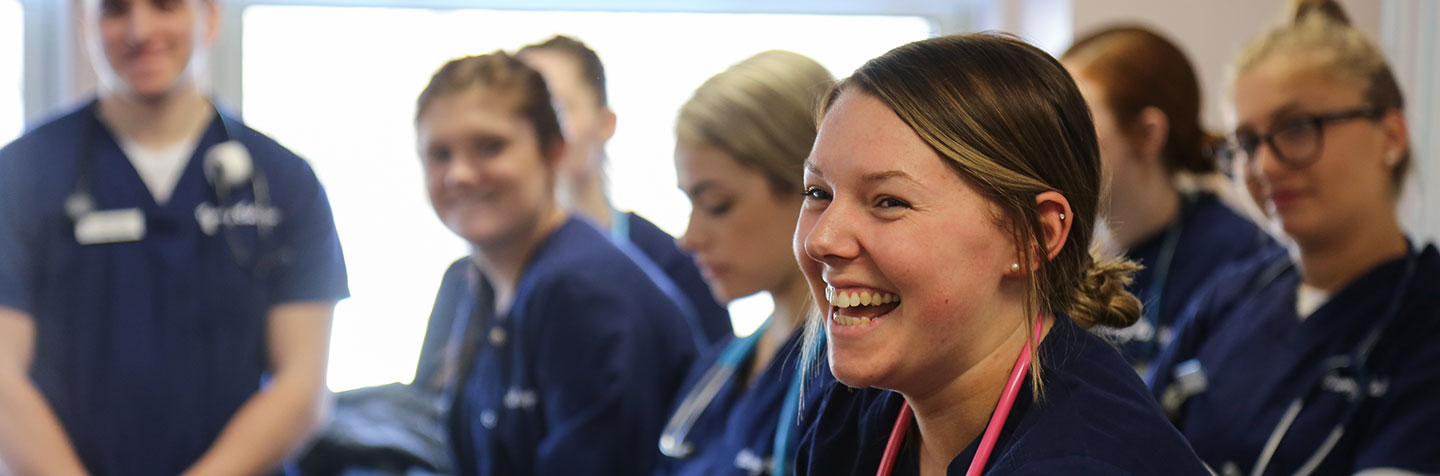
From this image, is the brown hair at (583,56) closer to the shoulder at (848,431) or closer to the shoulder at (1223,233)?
the shoulder at (1223,233)

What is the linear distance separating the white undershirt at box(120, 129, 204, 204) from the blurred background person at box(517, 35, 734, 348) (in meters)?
0.92

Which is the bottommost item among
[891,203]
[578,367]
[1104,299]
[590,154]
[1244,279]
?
[578,367]

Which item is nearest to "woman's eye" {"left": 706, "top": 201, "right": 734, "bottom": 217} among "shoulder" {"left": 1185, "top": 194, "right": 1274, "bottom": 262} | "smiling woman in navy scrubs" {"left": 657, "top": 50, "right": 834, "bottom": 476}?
"smiling woman in navy scrubs" {"left": 657, "top": 50, "right": 834, "bottom": 476}

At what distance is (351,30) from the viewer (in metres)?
3.73

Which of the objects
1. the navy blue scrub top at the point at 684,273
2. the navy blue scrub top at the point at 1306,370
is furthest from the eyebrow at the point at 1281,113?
the navy blue scrub top at the point at 684,273

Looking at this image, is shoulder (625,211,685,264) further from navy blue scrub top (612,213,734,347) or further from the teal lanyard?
the teal lanyard

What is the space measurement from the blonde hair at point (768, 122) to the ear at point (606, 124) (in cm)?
132

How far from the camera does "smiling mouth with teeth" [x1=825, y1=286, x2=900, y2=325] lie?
1076 millimetres

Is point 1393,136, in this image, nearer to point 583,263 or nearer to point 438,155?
point 583,263

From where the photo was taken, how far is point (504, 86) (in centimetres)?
231

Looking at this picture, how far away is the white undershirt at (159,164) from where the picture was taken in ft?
7.18

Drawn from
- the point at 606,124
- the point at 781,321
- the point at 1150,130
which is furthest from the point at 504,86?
the point at 1150,130

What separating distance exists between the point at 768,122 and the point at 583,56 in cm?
141

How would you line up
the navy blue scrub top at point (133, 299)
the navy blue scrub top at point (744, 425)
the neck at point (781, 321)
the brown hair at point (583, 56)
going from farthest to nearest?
the brown hair at point (583, 56) < the navy blue scrub top at point (133, 299) < the neck at point (781, 321) < the navy blue scrub top at point (744, 425)
